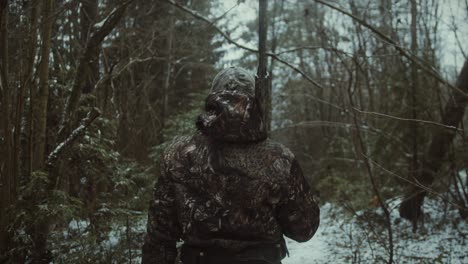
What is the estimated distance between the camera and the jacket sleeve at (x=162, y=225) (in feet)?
7.55

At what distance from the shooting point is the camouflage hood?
2182mm

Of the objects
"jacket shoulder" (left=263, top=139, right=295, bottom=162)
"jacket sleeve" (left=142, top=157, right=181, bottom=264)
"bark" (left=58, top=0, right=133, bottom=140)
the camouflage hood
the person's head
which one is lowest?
"jacket sleeve" (left=142, top=157, right=181, bottom=264)

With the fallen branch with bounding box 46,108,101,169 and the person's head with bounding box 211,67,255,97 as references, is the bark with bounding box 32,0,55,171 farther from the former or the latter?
the person's head with bounding box 211,67,255,97

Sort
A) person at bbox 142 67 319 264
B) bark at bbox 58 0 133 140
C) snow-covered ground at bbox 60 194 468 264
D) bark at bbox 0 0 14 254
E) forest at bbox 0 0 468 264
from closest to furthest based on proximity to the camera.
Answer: person at bbox 142 67 319 264 → bark at bbox 0 0 14 254 → forest at bbox 0 0 468 264 → bark at bbox 58 0 133 140 → snow-covered ground at bbox 60 194 468 264

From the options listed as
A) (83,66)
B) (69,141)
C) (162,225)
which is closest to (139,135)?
(83,66)

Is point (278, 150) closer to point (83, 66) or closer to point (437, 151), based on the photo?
point (83, 66)

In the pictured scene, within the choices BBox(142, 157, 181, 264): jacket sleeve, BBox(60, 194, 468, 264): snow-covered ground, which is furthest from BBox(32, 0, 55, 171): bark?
BBox(142, 157, 181, 264): jacket sleeve

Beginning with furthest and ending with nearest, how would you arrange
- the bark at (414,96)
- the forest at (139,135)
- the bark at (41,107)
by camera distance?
the bark at (414,96)
the bark at (41,107)
the forest at (139,135)

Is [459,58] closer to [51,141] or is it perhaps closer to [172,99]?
[51,141]

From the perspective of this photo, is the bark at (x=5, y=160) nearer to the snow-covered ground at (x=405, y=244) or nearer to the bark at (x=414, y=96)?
the snow-covered ground at (x=405, y=244)

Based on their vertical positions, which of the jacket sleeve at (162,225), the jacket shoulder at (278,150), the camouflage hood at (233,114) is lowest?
the jacket sleeve at (162,225)

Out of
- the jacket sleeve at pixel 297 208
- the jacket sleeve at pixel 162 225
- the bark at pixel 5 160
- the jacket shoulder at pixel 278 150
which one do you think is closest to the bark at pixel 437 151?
the jacket sleeve at pixel 297 208

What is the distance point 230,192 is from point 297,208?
409 mm

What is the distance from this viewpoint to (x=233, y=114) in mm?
2191
